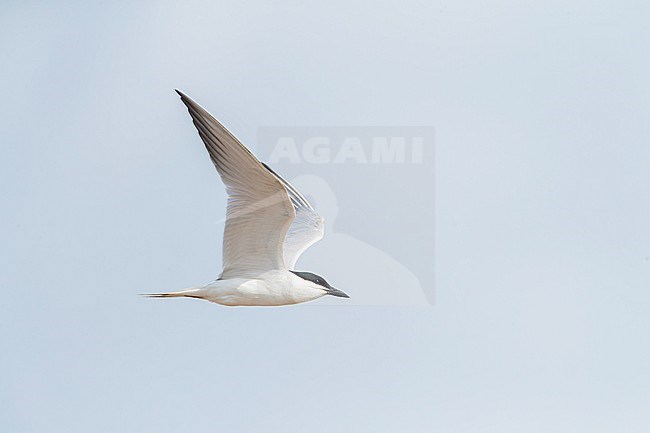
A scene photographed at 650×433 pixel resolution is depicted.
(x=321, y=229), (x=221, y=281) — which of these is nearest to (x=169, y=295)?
(x=221, y=281)

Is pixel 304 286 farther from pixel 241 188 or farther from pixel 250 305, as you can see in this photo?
pixel 241 188

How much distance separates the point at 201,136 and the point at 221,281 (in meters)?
0.74

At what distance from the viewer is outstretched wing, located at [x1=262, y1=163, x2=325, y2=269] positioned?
571cm

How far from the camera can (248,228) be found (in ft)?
16.8

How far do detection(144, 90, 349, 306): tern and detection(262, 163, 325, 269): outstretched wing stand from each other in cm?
18

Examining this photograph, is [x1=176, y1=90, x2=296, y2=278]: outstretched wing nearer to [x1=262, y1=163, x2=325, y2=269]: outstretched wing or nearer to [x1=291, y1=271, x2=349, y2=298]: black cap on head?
[x1=291, y1=271, x2=349, y2=298]: black cap on head

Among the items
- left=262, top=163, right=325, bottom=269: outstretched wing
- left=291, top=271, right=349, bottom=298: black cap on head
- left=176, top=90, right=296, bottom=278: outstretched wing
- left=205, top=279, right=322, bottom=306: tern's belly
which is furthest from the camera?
left=262, top=163, right=325, bottom=269: outstretched wing

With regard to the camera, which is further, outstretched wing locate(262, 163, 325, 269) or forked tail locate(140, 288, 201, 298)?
outstretched wing locate(262, 163, 325, 269)

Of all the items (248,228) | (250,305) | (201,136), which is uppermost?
(201,136)

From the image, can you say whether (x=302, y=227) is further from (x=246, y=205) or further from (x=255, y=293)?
(x=246, y=205)

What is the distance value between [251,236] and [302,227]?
2.15 ft

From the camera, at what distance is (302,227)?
5.78m

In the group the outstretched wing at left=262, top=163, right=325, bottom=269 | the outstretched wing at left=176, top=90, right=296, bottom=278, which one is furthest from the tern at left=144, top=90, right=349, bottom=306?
the outstretched wing at left=262, top=163, right=325, bottom=269

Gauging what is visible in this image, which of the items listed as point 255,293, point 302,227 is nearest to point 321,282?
point 255,293
